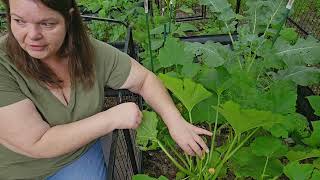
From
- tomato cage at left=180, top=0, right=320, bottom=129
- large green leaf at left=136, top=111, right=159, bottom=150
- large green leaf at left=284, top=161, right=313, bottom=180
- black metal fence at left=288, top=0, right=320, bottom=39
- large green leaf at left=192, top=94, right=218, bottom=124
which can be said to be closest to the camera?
large green leaf at left=284, top=161, right=313, bottom=180

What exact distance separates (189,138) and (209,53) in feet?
1.38

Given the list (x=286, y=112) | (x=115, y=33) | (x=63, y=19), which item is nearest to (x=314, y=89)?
(x=286, y=112)

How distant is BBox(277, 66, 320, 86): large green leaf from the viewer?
1.39 metres

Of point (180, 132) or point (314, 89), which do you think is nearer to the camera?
point (180, 132)

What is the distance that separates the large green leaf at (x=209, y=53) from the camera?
53.1 inches

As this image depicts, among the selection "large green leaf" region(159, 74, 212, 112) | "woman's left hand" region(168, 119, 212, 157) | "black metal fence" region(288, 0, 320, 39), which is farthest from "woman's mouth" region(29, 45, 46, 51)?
"black metal fence" region(288, 0, 320, 39)

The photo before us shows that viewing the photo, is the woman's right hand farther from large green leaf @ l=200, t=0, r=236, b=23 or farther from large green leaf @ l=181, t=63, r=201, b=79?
large green leaf @ l=200, t=0, r=236, b=23

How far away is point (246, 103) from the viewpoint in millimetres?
1092

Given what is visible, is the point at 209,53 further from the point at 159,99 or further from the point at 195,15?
the point at 195,15

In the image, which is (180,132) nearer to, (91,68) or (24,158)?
(91,68)

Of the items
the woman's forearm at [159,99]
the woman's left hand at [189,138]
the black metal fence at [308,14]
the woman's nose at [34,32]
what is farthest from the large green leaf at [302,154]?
the black metal fence at [308,14]

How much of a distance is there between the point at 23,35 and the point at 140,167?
0.94 meters

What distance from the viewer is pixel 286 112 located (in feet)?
3.67

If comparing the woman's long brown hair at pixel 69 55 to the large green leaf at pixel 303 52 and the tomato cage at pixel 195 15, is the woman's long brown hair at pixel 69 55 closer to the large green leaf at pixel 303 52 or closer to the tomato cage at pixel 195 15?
the large green leaf at pixel 303 52
